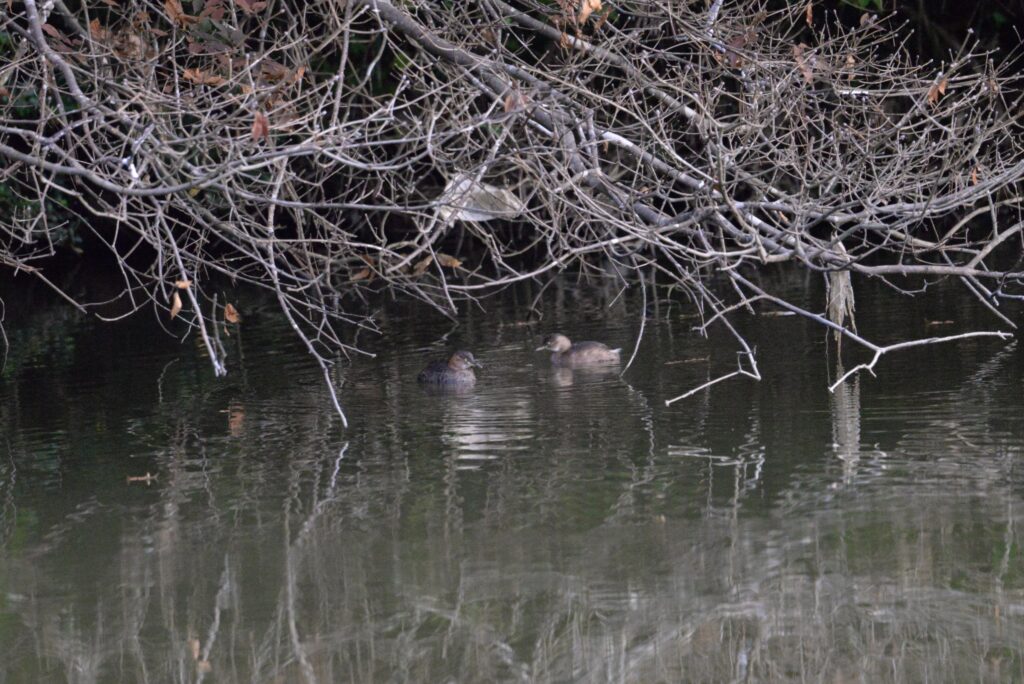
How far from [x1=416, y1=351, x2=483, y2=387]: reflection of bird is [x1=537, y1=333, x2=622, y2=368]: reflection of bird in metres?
0.65

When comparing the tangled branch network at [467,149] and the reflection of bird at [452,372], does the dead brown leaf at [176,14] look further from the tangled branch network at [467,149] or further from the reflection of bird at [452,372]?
the reflection of bird at [452,372]

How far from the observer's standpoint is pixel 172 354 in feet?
41.0

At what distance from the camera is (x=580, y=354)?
11.0 meters

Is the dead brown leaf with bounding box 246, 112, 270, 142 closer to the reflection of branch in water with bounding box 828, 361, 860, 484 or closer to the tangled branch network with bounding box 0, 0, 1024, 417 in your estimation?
the tangled branch network with bounding box 0, 0, 1024, 417

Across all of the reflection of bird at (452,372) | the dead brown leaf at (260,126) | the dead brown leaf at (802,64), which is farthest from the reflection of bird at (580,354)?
the dead brown leaf at (260,126)

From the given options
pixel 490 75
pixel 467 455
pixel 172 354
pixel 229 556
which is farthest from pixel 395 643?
pixel 172 354

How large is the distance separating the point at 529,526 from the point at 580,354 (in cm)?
448

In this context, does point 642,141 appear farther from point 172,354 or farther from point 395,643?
point 172,354

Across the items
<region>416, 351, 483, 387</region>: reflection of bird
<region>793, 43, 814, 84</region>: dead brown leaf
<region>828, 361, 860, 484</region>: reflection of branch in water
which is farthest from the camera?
<region>416, 351, 483, 387</region>: reflection of bird

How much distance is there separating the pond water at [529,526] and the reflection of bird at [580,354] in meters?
0.27

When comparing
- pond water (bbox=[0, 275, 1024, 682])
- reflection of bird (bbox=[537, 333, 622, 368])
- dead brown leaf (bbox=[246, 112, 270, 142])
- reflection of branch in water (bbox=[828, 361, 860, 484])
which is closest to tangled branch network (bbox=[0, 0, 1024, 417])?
dead brown leaf (bbox=[246, 112, 270, 142])

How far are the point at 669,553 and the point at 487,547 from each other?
77 centimetres

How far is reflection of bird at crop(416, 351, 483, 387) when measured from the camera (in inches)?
406

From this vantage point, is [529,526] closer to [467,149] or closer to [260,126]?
[467,149]
